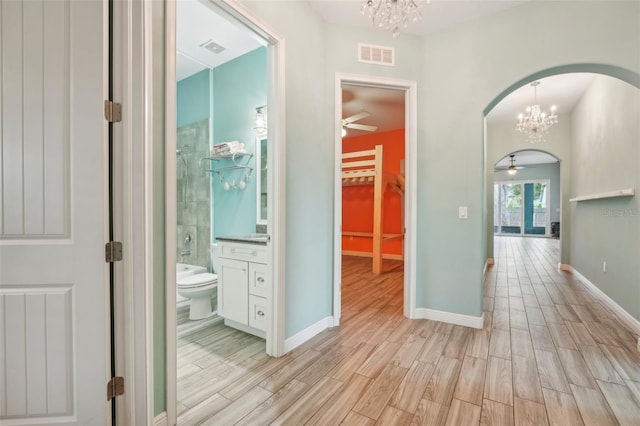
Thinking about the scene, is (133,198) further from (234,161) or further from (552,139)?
(552,139)

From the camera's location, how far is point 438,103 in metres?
2.80

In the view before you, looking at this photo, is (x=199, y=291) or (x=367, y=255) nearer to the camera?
(x=199, y=291)

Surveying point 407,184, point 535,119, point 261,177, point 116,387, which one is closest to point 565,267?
point 535,119

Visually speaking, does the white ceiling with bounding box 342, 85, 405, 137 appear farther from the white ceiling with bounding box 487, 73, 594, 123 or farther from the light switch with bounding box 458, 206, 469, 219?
the light switch with bounding box 458, 206, 469, 219

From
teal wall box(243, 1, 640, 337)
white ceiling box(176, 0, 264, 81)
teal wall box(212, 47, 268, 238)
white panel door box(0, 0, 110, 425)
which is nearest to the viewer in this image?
white panel door box(0, 0, 110, 425)

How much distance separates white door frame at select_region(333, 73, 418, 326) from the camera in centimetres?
265

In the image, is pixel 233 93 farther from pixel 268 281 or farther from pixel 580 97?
pixel 580 97

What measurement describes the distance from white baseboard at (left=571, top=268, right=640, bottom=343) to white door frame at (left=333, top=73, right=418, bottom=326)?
6.76ft

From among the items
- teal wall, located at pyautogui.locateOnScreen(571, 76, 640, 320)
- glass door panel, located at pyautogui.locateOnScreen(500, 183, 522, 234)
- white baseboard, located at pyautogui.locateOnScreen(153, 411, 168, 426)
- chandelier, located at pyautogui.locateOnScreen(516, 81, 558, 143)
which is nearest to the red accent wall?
chandelier, located at pyautogui.locateOnScreen(516, 81, 558, 143)

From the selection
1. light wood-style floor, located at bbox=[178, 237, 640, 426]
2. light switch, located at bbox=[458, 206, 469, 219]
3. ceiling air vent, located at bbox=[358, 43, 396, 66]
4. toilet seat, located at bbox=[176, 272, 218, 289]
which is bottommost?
light wood-style floor, located at bbox=[178, 237, 640, 426]

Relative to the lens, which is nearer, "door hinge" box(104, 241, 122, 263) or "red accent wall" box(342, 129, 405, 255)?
"door hinge" box(104, 241, 122, 263)

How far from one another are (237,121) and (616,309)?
4.94 m

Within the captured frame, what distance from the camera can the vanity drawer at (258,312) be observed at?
2.29 meters

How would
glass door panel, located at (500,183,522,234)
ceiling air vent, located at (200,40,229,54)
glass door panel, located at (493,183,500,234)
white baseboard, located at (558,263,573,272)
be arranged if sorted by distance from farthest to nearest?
glass door panel, located at (493,183,500,234) → glass door panel, located at (500,183,522,234) → white baseboard, located at (558,263,573,272) → ceiling air vent, located at (200,40,229,54)
